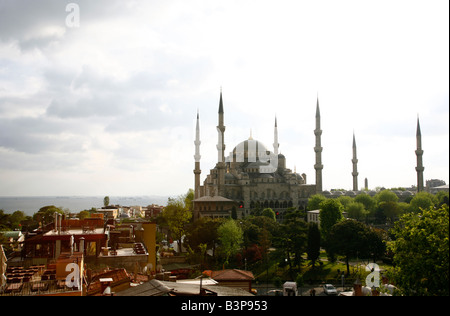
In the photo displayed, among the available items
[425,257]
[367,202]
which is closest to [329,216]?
[425,257]

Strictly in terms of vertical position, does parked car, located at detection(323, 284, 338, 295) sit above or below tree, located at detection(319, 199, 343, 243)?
below

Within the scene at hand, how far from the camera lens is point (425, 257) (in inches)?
443

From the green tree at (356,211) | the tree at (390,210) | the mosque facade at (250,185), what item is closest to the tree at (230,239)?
the mosque facade at (250,185)

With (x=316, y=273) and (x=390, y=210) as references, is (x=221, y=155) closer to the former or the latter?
(x=390, y=210)

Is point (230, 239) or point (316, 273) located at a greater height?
point (230, 239)

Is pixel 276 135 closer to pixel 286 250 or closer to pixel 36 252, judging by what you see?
pixel 286 250

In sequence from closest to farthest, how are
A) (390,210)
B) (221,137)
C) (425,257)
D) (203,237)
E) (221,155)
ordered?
(425,257), (203,237), (390,210), (221,155), (221,137)

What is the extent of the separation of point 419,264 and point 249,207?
42.0m

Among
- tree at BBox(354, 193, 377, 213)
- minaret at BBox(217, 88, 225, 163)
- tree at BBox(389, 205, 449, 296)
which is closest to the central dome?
minaret at BBox(217, 88, 225, 163)

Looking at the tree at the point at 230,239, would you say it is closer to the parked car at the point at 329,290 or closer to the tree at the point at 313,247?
the tree at the point at 313,247

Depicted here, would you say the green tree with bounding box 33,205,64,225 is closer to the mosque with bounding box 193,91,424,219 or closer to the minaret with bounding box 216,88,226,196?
the mosque with bounding box 193,91,424,219

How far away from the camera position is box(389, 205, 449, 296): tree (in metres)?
10.4

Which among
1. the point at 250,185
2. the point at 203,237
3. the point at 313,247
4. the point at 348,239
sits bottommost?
the point at 313,247
